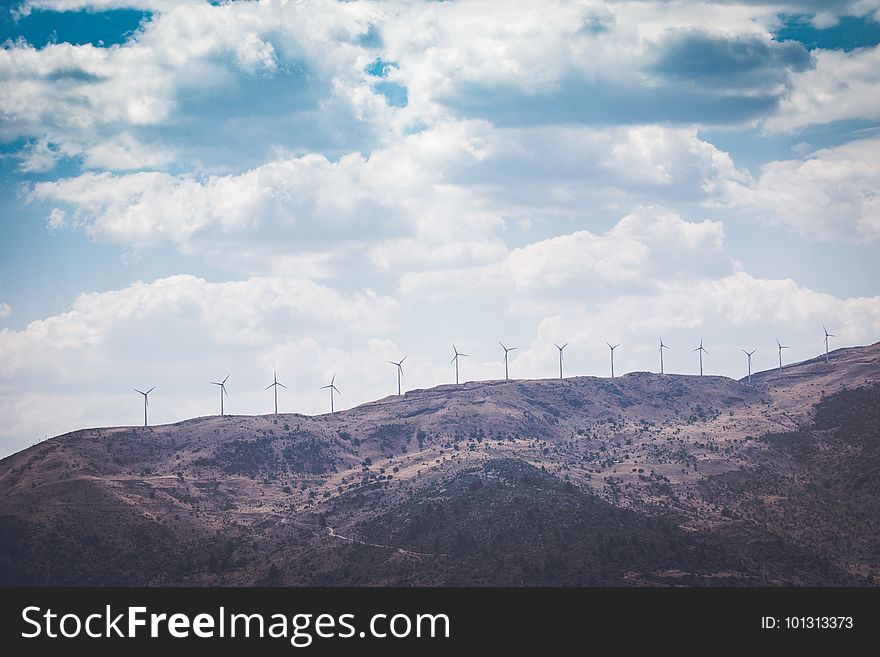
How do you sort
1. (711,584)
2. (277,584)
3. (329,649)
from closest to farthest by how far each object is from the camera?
(329,649)
(711,584)
(277,584)

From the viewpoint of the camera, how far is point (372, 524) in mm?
177250

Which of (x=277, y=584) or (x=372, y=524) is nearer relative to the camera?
(x=277, y=584)

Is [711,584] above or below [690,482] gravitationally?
below

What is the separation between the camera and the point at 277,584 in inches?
6166

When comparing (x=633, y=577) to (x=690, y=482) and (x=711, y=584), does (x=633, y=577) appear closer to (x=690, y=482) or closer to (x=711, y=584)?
(x=711, y=584)

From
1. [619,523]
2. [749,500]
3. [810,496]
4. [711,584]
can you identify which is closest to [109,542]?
[619,523]

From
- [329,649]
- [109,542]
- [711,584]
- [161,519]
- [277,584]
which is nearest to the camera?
[329,649]

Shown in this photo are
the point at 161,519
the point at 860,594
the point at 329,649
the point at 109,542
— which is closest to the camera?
the point at 329,649

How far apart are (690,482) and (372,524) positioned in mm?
59675

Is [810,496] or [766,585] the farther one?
[810,496]

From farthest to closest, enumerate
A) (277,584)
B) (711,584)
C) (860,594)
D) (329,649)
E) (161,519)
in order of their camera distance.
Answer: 1. (161,519)
2. (277,584)
3. (711,584)
4. (860,594)
5. (329,649)

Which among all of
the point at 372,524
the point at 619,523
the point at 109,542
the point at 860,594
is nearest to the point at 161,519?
the point at 109,542

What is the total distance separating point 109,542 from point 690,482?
100 metres

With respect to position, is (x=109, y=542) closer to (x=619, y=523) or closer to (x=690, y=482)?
(x=619, y=523)
